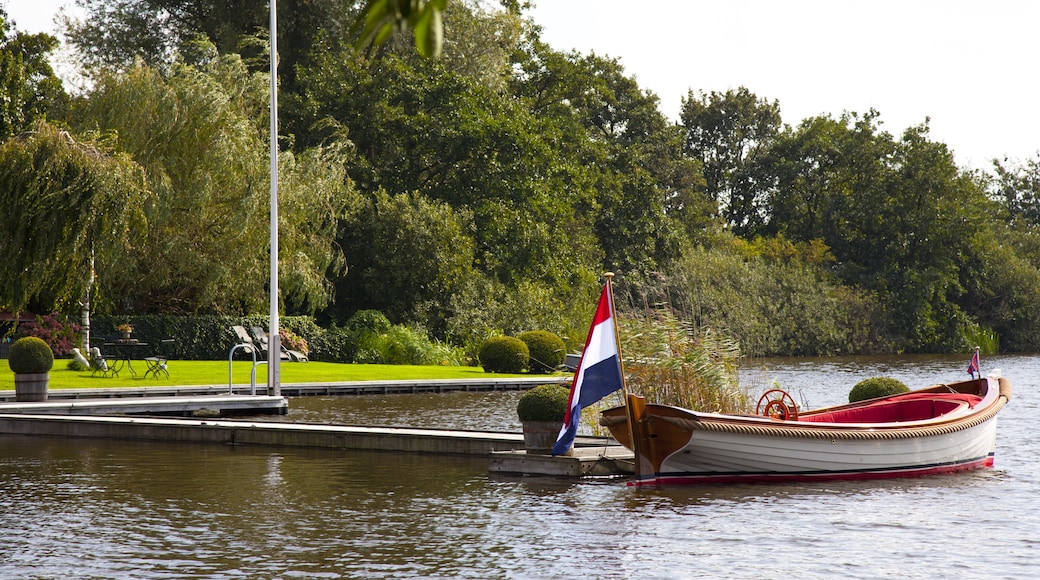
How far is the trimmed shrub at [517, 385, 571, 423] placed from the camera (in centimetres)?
1412

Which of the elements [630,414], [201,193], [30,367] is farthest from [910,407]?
[201,193]

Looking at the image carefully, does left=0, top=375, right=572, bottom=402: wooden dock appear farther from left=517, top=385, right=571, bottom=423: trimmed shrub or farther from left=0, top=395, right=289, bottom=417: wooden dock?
left=517, top=385, right=571, bottom=423: trimmed shrub

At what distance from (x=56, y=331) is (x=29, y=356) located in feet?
30.2

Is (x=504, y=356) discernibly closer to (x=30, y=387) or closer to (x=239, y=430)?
(x=30, y=387)

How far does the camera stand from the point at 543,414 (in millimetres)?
14195

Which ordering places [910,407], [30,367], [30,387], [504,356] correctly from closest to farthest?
[910,407] → [30,367] → [30,387] → [504,356]

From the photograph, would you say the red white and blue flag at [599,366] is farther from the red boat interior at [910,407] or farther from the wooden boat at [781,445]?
the red boat interior at [910,407]

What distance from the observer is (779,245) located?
6397 centimetres

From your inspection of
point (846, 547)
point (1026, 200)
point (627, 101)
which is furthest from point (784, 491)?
point (1026, 200)

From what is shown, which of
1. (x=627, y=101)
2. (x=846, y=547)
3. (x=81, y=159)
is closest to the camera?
(x=846, y=547)

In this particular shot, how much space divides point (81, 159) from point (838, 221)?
1982 inches

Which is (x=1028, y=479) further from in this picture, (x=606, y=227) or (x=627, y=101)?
(x=627, y=101)

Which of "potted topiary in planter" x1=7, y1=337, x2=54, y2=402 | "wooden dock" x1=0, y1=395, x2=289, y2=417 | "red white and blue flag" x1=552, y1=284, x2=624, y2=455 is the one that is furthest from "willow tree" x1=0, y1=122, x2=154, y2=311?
"red white and blue flag" x1=552, y1=284, x2=624, y2=455

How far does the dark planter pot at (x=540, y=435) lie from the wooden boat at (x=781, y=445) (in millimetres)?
658
